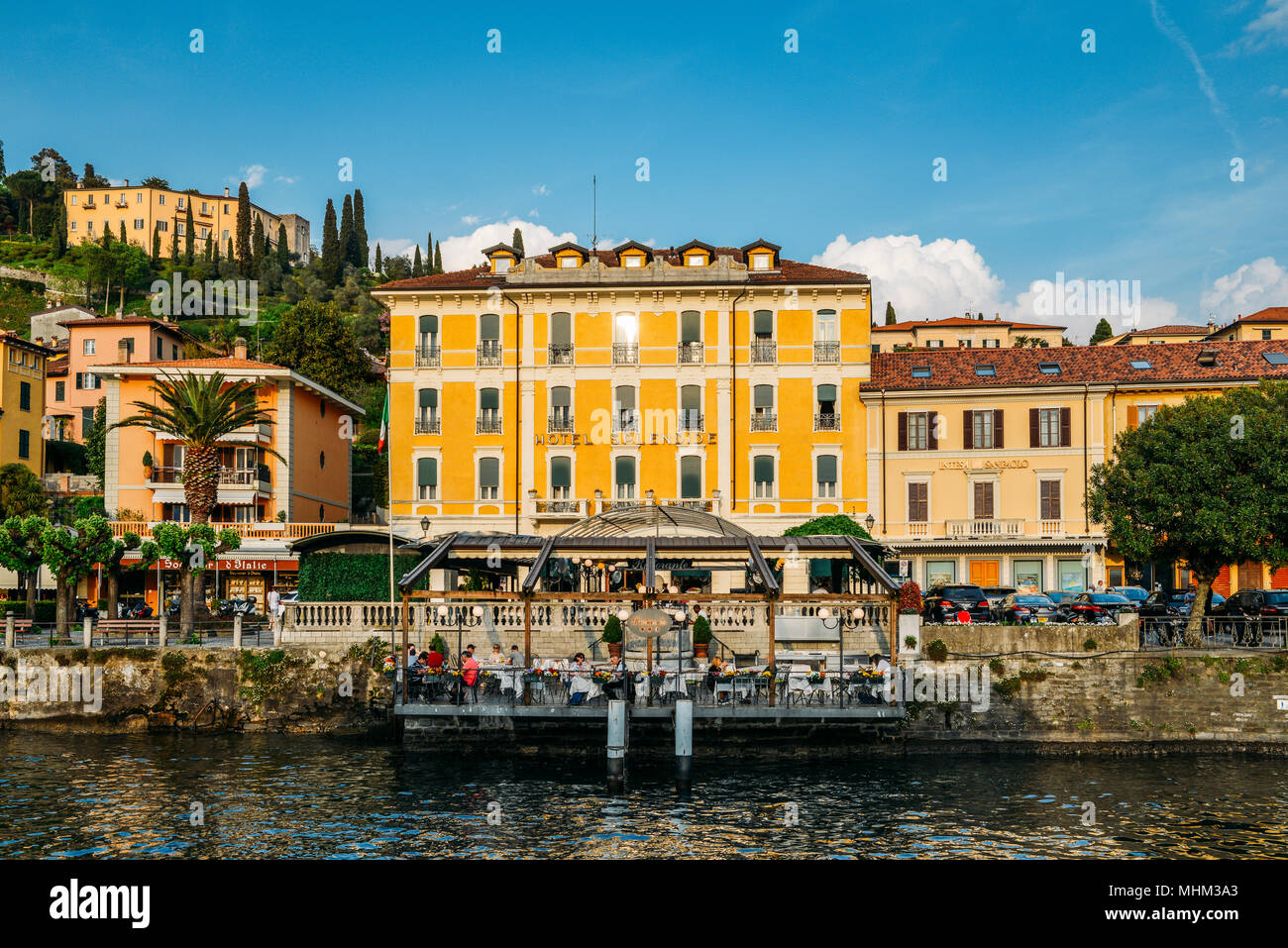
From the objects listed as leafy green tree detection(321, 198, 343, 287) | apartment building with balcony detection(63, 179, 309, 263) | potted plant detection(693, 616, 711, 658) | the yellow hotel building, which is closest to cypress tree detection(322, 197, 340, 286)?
leafy green tree detection(321, 198, 343, 287)

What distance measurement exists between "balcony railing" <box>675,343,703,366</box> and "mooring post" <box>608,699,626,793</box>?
29481 mm

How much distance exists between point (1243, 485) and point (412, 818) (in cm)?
2793

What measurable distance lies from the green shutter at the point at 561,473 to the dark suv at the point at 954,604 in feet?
62.8

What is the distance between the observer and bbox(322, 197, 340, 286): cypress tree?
139 m

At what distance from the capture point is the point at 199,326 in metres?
112

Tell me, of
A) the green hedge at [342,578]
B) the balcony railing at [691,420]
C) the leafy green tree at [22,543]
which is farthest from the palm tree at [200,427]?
the balcony railing at [691,420]

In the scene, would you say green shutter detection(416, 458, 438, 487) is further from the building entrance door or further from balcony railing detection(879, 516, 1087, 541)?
the building entrance door

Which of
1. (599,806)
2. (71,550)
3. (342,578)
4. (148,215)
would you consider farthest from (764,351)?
(148,215)

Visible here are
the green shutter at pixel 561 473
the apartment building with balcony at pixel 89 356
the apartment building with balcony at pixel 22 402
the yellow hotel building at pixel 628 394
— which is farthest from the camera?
the apartment building with balcony at pixel 89 356

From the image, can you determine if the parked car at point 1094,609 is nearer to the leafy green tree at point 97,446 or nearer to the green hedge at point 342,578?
the green hedge at point 342,578

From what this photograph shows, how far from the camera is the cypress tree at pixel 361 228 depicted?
156 m

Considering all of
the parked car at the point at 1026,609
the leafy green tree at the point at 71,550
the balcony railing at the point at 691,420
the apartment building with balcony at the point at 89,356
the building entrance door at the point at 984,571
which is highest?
the apartment building with balcony at the point at 89,356
